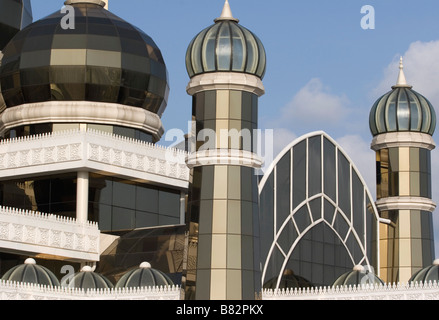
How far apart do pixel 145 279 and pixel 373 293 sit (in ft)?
28.3

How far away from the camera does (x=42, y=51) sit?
180ft

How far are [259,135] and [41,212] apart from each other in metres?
16.0

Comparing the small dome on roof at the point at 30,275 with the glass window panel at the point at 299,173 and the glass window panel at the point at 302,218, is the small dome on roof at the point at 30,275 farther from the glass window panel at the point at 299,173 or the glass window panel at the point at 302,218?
the glass window panel at the point at 299,173

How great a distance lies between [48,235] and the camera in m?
48.4

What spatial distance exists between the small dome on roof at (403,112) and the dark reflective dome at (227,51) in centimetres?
1063

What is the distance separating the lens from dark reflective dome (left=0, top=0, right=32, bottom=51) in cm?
6372

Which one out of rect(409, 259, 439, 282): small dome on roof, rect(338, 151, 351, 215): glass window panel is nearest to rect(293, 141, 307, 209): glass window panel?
rect(338, 151, 351, 215): glass window panel

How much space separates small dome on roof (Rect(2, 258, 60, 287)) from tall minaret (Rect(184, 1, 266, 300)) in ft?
19.8

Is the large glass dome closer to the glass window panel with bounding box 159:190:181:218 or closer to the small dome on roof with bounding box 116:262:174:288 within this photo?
the small dome on roof with bounding box 116:262:174:288

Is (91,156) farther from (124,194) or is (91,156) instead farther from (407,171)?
(407,171)

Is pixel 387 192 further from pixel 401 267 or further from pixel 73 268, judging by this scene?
pixel 73 268
